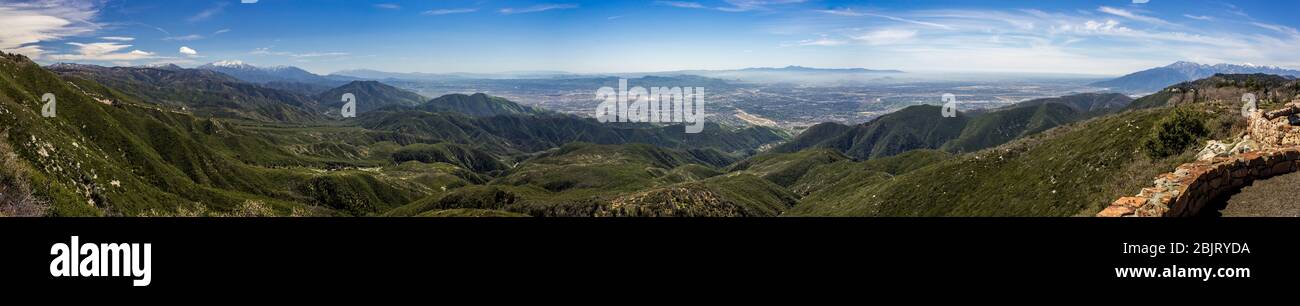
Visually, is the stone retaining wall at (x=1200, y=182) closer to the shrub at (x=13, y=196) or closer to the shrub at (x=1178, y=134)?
the shrub at (x=1178, y=134)

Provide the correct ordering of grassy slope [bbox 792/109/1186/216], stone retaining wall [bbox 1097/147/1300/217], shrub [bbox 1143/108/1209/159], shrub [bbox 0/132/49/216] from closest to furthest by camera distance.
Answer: stone retaining wall [bbox 1097/147/1300/217]
shrub [bbox 0/132/49/216]
shrub [bbox 1143/108/1209/159]
grassy slope [bbox 792/109/1186/216]

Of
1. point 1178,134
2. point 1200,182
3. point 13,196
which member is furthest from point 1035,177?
point 13,196

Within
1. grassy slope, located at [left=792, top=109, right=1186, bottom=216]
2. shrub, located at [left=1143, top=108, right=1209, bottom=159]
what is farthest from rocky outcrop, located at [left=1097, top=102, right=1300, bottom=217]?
shrub, located at [left=1143, top=108, right=1209, bottom=159]

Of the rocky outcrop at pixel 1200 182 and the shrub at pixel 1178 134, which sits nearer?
the rocky outcrop at pixel 1200 182

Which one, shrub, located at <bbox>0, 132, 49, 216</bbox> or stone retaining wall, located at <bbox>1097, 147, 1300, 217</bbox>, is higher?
stone retaining wall, located at <bbox>1097, 147, 1300, 217</bbox>

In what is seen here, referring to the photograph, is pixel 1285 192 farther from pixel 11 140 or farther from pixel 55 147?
pixel 55 147

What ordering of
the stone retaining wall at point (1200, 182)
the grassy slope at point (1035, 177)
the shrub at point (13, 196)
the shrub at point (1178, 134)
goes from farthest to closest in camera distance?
the grassy slope at point (1035, 177), the shrub at point (1178, 134), the shrub at point (13, 196), the stone retaining wall at point (1200, 182)

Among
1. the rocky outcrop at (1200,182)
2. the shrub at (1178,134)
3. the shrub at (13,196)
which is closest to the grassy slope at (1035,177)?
the shrub at (1178,134)

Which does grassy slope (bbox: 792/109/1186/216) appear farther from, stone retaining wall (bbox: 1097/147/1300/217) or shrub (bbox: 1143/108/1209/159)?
stone retaining wall (bbox: 1097/147/1300/217)
